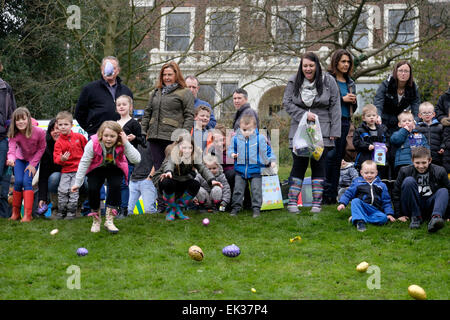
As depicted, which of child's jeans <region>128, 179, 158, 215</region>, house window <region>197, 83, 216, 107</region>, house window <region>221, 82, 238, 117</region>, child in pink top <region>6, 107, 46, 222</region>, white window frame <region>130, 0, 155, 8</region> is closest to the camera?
child in pink top <region>6, 107, 46, 222</region>

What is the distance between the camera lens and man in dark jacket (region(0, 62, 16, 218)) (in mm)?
8406

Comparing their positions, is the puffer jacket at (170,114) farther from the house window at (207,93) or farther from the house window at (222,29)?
the house window at (207,93)

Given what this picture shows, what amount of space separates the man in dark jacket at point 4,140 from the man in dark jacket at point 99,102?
116cm

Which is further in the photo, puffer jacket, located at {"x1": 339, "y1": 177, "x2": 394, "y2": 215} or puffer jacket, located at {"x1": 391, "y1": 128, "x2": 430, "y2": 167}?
puffer jacket, located at {"x1": 391, "y1": 128, "x2": 430, "y2": 167}

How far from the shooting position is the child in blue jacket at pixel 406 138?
8.06 meters

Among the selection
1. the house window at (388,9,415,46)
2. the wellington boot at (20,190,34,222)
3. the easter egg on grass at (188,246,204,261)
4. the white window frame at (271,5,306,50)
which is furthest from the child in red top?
the house window at (388,9,415,46)

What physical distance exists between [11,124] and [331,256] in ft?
16.1

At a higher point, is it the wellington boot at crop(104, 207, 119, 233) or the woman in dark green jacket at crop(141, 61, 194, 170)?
the woman in dark green jacket at crop(141, 61, 194, 170)

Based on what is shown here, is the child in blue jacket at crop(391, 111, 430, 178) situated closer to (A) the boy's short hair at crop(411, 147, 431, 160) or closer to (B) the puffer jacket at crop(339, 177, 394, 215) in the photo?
(A) the boy's short hair at crop(411, 147, 431, 160)

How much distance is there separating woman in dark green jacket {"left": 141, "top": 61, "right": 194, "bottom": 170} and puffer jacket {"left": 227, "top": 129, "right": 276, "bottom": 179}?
0.72 m

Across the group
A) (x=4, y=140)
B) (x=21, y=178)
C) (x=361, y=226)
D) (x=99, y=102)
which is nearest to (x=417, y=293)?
(x=361, y=226)

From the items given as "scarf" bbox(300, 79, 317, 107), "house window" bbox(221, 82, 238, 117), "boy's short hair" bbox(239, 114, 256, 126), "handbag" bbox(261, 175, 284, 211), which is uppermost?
"house window" bbox(221, 82, 238, 117)

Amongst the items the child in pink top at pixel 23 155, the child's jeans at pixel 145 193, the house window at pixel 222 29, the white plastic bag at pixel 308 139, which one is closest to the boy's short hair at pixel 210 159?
the child's jeans at pixel 145 193

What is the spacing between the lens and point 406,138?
320 inches
